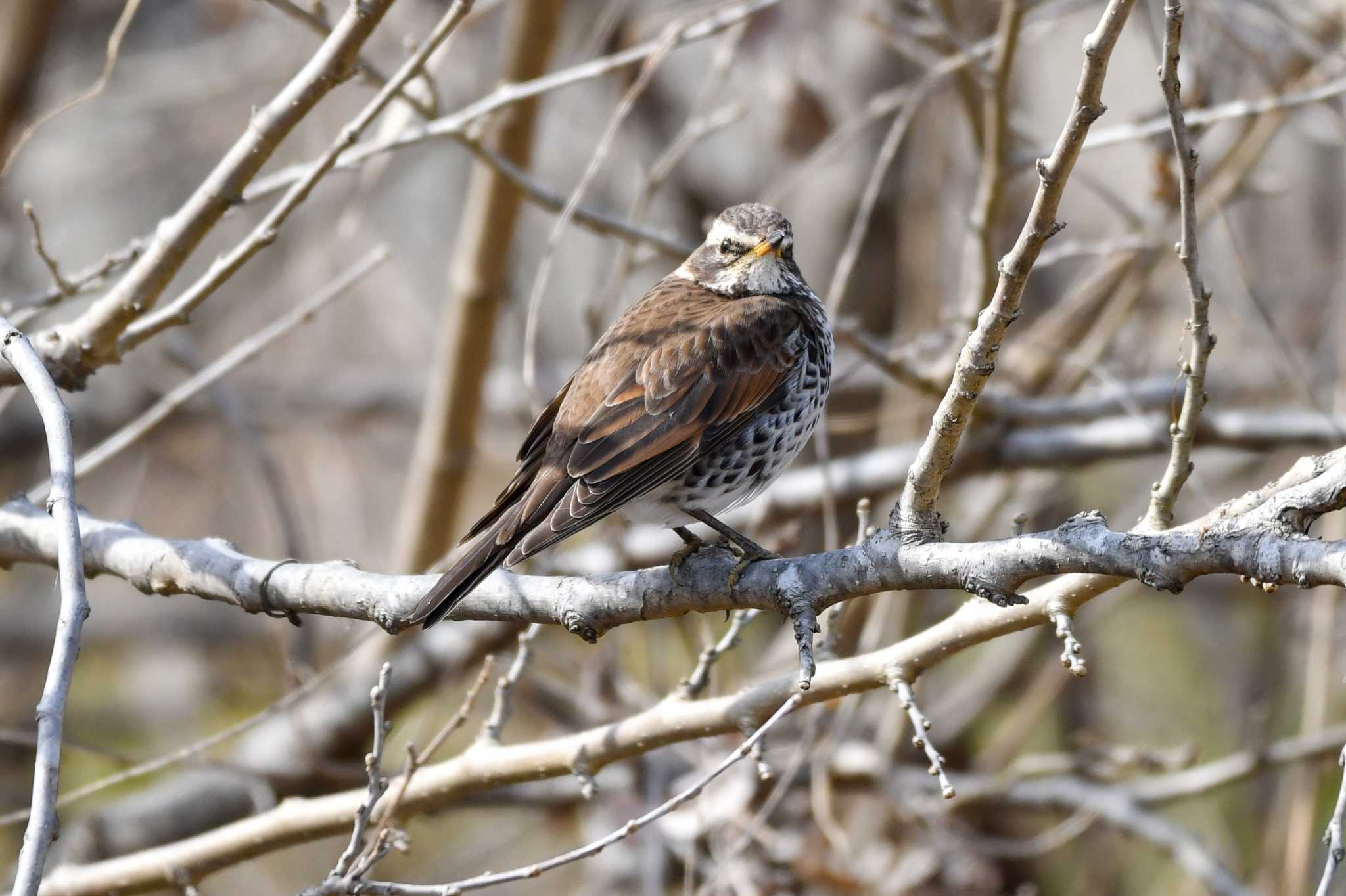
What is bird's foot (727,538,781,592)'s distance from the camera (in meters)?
3.38

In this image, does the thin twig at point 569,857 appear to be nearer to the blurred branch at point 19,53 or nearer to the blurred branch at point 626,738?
the blurred branch at point 626,738

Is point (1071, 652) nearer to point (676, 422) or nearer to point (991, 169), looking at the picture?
point (676, 422)

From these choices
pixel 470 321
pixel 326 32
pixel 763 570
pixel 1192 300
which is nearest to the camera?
pixel 1192 300

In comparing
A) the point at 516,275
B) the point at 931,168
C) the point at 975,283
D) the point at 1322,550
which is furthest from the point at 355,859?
the point at 516,275

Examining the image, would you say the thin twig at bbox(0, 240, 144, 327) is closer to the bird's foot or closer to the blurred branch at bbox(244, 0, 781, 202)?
the blurred branch at bbox(244, 0, 781, 202)

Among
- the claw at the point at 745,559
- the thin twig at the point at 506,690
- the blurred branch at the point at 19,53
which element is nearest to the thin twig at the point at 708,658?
the claw at the point at 745,559

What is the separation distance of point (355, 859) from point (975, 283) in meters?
3.45

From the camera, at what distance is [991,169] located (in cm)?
512

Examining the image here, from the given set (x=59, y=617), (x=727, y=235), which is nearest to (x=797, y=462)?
(x=727, y=235)

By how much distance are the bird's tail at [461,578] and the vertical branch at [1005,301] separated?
40.9 inches

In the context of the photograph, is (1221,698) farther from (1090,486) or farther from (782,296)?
(782,296)

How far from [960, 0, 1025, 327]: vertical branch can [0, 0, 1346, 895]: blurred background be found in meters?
Answer: 0.04

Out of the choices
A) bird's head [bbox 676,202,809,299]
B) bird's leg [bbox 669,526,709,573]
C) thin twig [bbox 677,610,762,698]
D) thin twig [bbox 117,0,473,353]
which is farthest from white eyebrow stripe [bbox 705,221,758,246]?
thin twig [bbox 677,610,762,698]

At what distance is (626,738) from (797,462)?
4514 mm
